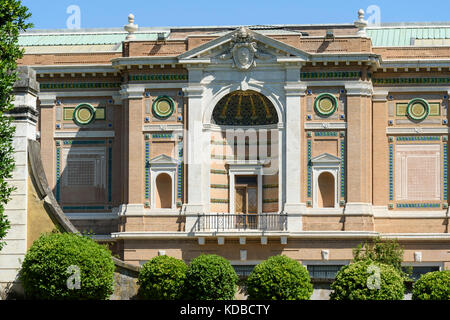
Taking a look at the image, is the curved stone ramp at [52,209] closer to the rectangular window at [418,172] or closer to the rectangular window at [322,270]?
the rectangular window at [322,270]

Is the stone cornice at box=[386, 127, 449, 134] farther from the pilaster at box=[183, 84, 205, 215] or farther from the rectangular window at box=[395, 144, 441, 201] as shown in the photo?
the pilaster at box=[183, 84, 205, 215]

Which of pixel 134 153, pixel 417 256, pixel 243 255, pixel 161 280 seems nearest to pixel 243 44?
pixel 134 153

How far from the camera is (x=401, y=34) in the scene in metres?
69.3

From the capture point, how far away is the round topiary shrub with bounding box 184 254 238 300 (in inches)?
1909

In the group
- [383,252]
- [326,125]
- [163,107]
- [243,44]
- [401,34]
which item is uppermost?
[401,34]

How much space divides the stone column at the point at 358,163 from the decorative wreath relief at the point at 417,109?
2.37 meters

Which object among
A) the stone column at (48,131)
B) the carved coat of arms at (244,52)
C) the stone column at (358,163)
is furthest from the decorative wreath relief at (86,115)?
the stone column at (358,163)

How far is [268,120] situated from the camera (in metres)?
64.2

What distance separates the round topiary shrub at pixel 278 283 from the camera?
4834 centimetres

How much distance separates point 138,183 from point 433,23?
1836 centimetres

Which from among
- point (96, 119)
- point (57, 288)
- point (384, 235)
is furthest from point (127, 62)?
point (57, 288)

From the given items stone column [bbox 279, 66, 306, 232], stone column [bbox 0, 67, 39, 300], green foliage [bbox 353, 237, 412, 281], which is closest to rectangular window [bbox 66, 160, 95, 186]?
stone column [bbox 279, 66, 306, 232]

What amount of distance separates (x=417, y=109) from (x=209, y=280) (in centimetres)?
1960

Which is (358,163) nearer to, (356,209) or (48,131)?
(356,209)
